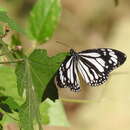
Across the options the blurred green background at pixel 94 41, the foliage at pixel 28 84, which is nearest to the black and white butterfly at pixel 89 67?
the foliage at pixel 28 84

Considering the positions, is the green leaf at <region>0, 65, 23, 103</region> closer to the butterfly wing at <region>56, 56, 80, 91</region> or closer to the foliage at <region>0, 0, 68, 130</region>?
the foliage at <region>0, 0, 68, 130</region>

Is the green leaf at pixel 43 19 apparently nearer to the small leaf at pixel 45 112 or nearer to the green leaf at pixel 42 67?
the small leaf at pixel 45 112

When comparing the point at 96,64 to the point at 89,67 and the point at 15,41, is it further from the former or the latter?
→ the point at 15,41

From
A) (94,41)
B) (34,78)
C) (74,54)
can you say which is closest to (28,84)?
(34,78)

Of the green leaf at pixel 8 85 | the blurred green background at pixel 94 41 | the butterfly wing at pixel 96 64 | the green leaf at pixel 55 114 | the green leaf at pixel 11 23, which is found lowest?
the blurred green background at pixel 94 41

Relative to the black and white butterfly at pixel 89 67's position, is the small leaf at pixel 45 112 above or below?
below

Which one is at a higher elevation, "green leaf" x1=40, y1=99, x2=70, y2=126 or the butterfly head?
the butterfly head

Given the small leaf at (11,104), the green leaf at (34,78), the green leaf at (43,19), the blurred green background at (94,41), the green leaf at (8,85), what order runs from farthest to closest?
the blurred green background at (94,41) < the green leaf at (43,19) < the green leaf at (8,85) < the small leaf at (11,104) < the green leaf at (34,78)

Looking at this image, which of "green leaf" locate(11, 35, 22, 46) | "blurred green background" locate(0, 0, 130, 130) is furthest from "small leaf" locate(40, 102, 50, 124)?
"blurred green background" locate(0, 0, 130, 130)
